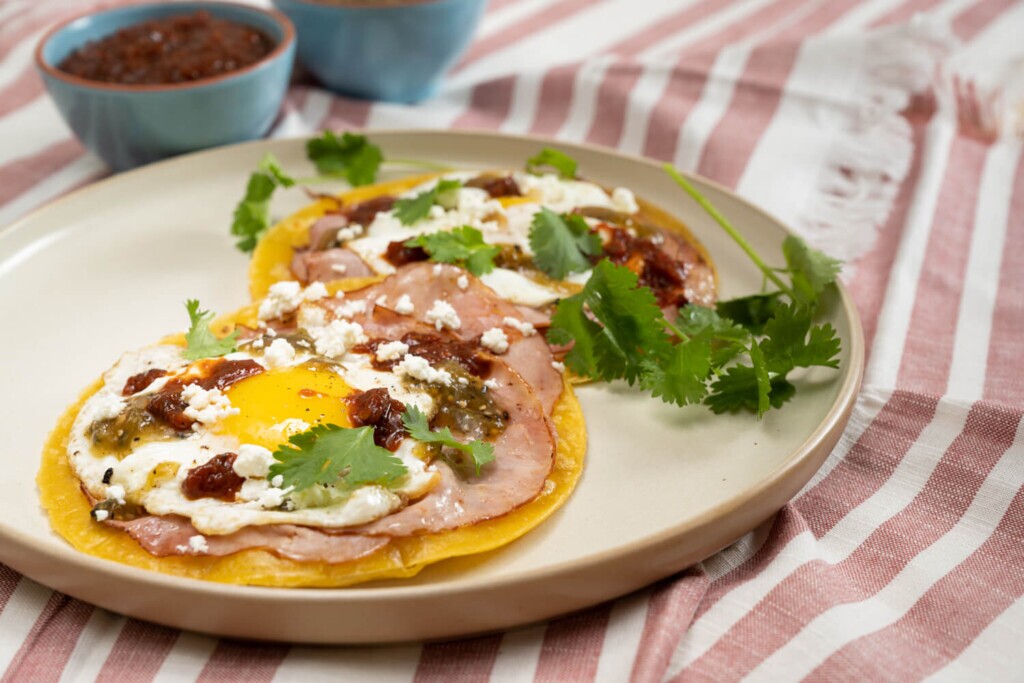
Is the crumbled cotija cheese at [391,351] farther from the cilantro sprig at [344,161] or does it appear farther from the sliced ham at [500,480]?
the cilantro sprig at [344,161]

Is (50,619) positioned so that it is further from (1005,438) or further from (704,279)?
(1005,438)

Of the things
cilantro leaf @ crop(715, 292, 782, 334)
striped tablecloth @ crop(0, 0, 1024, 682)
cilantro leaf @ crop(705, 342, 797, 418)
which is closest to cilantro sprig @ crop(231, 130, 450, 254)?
striped tablecloth @ crop(0, 0, 1024, 682)

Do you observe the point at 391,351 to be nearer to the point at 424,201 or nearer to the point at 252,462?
the point at 252,462

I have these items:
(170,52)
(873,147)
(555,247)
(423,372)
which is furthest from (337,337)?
(873,147)

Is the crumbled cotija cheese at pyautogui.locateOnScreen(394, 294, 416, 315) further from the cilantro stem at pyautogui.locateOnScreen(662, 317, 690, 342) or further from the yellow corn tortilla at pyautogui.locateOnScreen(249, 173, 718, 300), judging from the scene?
the cilantro stem at pyautogui.locateOnScreen(662, 317, 690, 342)

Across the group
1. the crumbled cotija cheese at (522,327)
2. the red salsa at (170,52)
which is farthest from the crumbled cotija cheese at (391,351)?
the red salsa at (170,52)

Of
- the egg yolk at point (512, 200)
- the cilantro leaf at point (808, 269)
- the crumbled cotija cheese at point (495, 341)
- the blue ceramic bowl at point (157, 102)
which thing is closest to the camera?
the crumbled cotija cheese at point (495, 341)

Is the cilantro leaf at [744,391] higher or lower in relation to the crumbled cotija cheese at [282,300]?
higher

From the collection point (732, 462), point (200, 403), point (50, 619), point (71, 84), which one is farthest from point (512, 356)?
point (71, 84)
